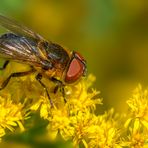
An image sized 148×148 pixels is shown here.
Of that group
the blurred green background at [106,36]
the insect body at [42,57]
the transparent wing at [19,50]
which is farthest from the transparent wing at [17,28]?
the blurred green background at [106,36]

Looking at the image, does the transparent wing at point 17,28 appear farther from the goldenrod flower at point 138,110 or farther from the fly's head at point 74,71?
the goldenrod flower at point 138,110

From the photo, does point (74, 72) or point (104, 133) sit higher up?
point (74, 72)

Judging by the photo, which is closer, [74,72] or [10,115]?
[10,115]

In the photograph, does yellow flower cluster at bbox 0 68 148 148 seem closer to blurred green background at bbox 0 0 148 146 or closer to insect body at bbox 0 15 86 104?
insect body at bbox 0 15 86 104

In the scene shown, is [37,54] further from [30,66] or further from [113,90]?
[113,90]

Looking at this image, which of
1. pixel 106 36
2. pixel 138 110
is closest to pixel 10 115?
pixel 138 110

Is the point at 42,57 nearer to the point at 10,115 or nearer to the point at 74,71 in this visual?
the point at 74,71

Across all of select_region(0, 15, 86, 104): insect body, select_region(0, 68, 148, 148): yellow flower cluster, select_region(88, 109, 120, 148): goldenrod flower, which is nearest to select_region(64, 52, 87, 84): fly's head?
select_region(0, 15, 86, 104): insect body

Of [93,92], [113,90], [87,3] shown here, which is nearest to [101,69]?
[113,90]
